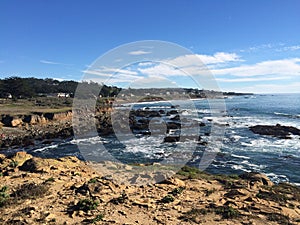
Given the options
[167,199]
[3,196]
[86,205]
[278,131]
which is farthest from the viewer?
[278,131]

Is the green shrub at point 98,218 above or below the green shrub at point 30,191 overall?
below

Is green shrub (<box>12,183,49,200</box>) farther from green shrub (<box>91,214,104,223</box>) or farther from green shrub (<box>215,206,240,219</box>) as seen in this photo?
green shrub (<box>215,206,240,219</box>)

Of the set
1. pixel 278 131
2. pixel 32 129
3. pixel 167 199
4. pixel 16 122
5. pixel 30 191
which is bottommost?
pixel 278 131

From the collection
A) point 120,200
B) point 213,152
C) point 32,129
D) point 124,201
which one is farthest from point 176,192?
point 32,129

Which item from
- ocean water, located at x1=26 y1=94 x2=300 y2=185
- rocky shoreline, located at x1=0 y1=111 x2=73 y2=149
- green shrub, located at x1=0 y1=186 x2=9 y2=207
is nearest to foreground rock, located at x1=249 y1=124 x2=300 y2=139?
ocean water, located at x1=26 y1=94 x2=300 y2=185

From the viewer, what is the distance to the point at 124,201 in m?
8.07

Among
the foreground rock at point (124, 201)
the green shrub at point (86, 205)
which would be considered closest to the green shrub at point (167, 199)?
the foreground rock at point (124, 201)

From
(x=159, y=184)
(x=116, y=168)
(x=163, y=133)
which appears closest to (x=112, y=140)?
(x=163, y=133)

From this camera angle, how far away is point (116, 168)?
44.4 feet

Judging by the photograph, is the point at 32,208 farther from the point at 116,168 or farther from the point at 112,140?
the point at 112,140

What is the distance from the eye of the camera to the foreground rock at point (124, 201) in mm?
6867

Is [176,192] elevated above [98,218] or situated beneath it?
situated beneath

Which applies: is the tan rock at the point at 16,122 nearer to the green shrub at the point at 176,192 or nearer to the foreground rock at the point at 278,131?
the green shrub at the point at 176,192

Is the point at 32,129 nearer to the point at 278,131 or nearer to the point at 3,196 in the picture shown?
the point at 3,196
